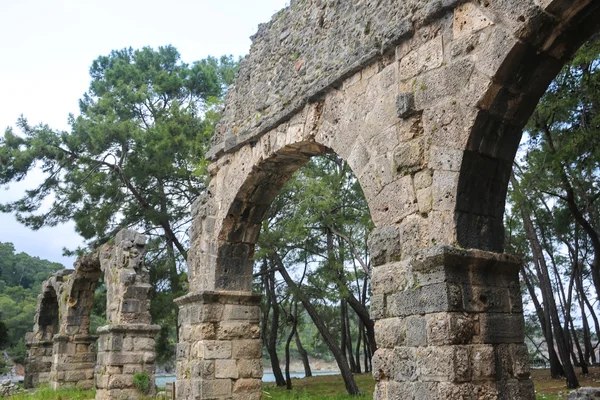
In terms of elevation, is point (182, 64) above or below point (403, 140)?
above

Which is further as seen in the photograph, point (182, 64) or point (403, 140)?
point (182, 64)

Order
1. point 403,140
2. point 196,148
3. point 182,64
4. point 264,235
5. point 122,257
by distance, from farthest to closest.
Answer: point 182,64 → point 196,148 → point 264,235 → point 122,257 → point 403,140

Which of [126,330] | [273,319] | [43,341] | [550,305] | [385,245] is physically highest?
[273,319]

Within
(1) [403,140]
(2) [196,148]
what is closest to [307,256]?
(2) [196,148]

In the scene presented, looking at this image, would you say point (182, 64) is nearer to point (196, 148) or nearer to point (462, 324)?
point (196, 148)

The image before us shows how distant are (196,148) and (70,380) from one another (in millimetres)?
6541

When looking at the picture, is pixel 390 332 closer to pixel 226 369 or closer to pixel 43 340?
pixel 226 369

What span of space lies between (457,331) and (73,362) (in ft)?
40.7

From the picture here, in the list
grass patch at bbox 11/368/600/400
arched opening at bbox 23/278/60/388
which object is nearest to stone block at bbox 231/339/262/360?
grass patch at bbox 11/368/600/400

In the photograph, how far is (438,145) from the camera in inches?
180

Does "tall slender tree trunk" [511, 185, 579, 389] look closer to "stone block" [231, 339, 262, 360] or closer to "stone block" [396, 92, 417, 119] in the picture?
"stone block" [231, 339, 262, 360]

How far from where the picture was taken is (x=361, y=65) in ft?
18.5

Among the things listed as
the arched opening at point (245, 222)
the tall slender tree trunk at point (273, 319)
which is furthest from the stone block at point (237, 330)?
the tall slender tree trunk at point (273, 319)

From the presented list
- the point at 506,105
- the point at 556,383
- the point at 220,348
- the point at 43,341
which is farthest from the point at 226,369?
the point at 43,341
